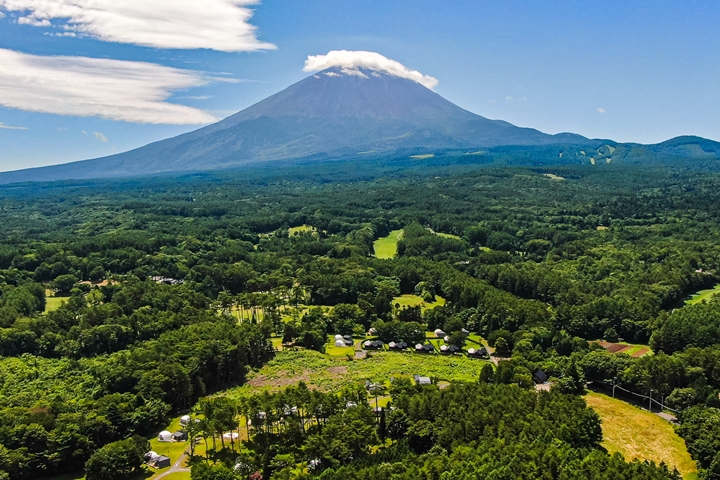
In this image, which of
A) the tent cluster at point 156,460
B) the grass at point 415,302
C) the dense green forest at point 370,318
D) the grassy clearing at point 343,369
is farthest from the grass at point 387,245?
the tent cluster at point 156,460

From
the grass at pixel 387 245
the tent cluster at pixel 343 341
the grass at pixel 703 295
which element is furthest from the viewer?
the grass at pixel 387 245

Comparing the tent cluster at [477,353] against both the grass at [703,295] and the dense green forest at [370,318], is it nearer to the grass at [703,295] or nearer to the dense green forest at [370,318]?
the dense green forest at [370,318]

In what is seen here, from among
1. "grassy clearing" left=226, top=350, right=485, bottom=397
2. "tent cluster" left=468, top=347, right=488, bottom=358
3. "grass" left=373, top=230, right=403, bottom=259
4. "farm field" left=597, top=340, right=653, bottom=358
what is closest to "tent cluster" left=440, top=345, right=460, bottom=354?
"tent cluster" left=468, top=347, right=488, bottom=358

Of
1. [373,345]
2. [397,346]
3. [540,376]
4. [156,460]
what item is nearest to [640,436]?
[540,376]

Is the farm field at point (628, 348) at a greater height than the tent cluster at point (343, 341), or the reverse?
the tent cluster at point (343, 341)

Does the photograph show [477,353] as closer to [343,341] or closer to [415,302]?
[343,341]

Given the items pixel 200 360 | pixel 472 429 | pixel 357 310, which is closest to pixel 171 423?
pixel 200 360
